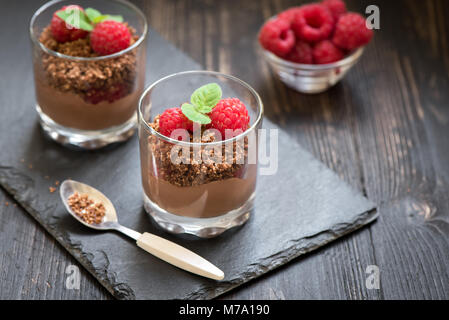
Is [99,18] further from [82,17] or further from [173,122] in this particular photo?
[173,122]

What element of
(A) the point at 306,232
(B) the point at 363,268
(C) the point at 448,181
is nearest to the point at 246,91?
(A) the point at 306,232

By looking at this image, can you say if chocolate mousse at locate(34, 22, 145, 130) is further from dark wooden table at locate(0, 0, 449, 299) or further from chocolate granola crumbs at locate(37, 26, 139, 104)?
dark wooden table at locate(0, 0, 449, 299)

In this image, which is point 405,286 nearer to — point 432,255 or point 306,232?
point 432,255

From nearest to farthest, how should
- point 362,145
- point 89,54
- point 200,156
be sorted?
point 200,156 < point 89,54 < point 362,145

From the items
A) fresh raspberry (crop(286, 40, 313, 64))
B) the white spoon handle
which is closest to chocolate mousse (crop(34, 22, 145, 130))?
the white spoon handle

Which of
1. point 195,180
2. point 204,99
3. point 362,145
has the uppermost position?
point 204,99

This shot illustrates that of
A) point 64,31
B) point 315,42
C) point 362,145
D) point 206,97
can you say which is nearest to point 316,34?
point 315,42
